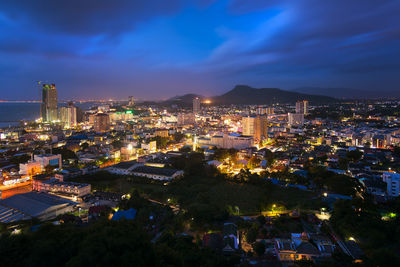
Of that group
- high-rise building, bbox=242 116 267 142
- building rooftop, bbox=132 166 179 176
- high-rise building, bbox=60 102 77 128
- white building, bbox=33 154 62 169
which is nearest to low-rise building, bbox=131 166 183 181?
building rooftop, bbox=132 166 179 176

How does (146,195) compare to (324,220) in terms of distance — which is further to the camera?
(146,195)

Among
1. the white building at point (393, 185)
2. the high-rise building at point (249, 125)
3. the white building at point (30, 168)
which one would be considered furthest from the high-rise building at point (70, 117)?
the white building at point (393, 185)

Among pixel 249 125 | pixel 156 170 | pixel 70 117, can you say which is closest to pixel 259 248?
pixel 156 170

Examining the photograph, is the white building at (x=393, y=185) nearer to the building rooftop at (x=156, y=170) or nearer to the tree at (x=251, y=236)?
the tree at (x=251, y=236)

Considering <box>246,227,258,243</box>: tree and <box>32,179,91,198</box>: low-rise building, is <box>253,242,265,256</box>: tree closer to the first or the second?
<box>246,227,258,243</box>: tree

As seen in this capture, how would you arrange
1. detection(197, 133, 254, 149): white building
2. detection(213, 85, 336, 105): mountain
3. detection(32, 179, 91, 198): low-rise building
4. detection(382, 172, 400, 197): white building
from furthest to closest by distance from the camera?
detection(213, 85, 336, 105): mountain, detection(197, 133, 254, 149): white building, detection(32, 179, 91, 198): low-rise building, detection(382, 172, 400, 197): white building

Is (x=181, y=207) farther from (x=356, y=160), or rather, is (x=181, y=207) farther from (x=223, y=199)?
(x=356, y=160)

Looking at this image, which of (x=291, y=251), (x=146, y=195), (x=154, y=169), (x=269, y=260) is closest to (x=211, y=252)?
(x=269, y=260)
